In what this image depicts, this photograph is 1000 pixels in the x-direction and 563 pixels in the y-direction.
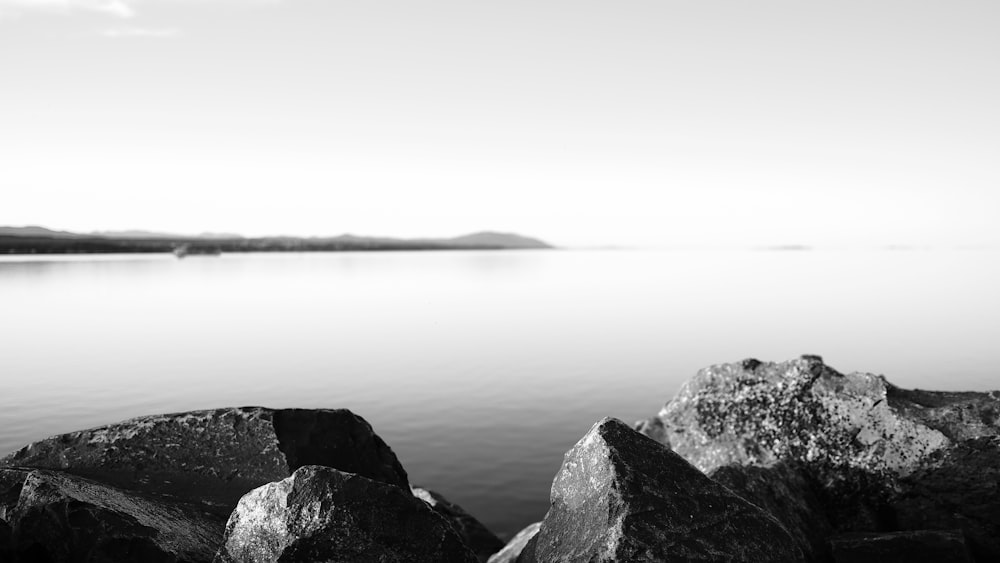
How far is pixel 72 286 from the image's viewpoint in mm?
72625

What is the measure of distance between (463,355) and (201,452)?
76.9 feet

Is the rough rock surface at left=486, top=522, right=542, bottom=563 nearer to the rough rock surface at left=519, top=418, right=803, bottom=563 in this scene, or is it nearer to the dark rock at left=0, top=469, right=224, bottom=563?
the rough rock surface at left=519, top=418, right=803, bottom=563

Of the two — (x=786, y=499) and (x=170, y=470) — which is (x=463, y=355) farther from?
(x=170, y=470)

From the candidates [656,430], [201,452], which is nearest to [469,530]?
[656,430]

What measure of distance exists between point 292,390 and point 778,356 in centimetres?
2136

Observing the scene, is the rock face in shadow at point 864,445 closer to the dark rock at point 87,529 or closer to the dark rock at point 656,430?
the dark rock at point 656,430

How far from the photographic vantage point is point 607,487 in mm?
5508

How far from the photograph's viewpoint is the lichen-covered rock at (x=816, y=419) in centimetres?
902

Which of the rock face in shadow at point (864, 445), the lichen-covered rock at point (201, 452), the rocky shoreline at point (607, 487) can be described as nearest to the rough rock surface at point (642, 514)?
the rocky shoreline at point (607, 487)

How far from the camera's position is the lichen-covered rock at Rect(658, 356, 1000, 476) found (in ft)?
29.6

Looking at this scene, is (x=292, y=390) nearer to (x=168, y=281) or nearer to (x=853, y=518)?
(x=853, y=518)

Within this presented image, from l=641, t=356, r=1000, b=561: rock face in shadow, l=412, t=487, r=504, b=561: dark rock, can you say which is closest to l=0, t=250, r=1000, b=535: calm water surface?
l=412, t=487, r=504, b=561: dark rock

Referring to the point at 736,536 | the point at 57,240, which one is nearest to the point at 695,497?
the point at 736,536

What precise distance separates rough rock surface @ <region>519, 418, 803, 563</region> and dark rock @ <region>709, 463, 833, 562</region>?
6.68 feet
